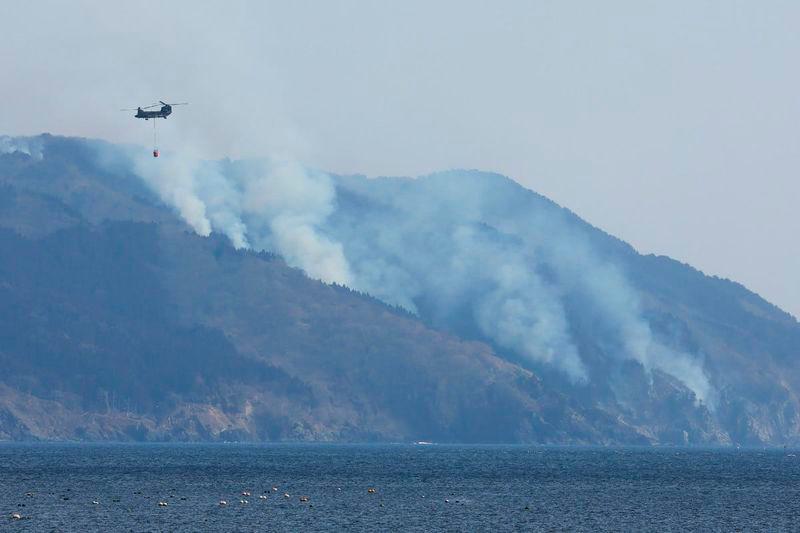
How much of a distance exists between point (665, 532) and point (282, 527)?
1892 inches

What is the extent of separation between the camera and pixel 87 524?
194m

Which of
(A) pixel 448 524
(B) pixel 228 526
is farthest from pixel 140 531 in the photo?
(A) pixel 448 524

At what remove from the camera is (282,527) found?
191875 mm

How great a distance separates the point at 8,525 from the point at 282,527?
1337 inches

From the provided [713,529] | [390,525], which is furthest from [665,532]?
[390,525]

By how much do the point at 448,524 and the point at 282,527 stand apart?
71.5 ft

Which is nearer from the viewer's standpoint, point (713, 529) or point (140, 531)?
point (140, 531)

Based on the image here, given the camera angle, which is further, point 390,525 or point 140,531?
point 390,525

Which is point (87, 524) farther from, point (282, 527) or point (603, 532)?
point (603, 532)

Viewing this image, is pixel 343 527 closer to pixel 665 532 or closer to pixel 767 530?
pixel 665 532

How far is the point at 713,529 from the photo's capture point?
648 feet

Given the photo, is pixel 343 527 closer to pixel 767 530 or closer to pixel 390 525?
pixel 390 525

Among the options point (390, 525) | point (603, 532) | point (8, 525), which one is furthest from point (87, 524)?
point (603, 532)

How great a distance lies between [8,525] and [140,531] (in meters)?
18.2
